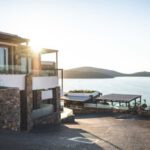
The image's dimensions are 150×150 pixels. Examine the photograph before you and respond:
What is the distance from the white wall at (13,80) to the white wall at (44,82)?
1.73m

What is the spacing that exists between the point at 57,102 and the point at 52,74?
307 cm

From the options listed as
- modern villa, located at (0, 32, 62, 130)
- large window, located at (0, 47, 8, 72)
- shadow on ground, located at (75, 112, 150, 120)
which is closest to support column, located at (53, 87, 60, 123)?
modern villa, located at (0, 32, 62, 130)

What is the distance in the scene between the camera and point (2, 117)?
58.6ft

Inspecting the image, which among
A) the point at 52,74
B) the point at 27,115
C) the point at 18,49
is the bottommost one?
the point at 27,115

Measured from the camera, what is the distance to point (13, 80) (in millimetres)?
20344

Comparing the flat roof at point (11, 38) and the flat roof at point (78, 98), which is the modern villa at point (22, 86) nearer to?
the flat roof at point (11, 38)

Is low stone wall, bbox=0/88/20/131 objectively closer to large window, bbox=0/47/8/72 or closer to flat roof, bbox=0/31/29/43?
large window, bbox=0/47/8/72

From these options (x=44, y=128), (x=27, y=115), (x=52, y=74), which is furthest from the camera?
(x=52, y=74)

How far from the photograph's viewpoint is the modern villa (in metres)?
18.5

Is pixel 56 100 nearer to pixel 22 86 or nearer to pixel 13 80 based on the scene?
pixel 22 86

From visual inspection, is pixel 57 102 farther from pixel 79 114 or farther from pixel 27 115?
pixel 79 114

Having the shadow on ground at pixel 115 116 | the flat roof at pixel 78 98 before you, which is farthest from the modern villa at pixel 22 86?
the flat roof at pixel 78 98

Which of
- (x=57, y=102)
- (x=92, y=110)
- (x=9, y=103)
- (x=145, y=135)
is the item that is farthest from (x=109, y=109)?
(x=9, y=103)

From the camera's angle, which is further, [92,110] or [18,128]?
[92,110]
